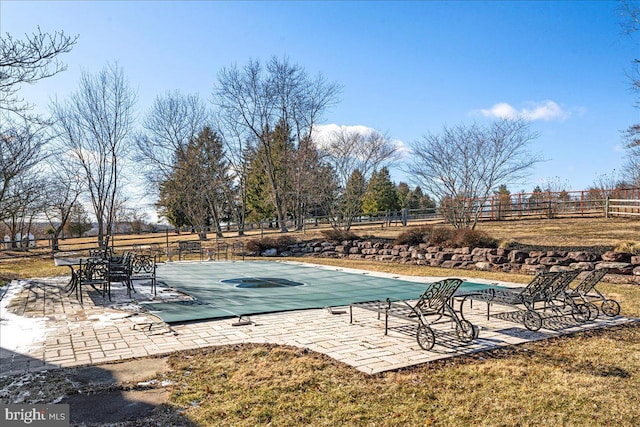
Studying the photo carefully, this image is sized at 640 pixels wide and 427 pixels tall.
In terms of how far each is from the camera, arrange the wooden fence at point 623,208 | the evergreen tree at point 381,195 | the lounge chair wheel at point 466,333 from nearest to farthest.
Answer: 1. the lounge chair wheel at point 466,333
2. the wooden fence at point 623,208
3. the evergreen tree at point 381,195

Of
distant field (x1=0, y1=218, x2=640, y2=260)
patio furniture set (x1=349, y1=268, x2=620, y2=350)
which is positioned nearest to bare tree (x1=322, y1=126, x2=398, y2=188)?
distant field (x1=0, y1=218, x2=640, y2=260)

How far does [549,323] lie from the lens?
5836mm

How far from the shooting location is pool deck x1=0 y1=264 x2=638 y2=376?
448cm

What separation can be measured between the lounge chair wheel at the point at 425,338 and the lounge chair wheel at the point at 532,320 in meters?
1.62

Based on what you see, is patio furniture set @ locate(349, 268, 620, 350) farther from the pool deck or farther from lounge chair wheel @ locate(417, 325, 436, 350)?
the pool deck

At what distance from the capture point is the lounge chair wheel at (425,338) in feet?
15.1

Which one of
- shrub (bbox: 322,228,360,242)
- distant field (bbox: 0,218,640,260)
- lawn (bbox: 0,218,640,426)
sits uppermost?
distant field (bbox: 0,218,640,260)

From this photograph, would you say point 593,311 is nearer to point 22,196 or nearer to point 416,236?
point 416,236

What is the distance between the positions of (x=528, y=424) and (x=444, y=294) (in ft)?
6.86

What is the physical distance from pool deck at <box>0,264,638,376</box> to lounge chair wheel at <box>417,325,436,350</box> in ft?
0.28

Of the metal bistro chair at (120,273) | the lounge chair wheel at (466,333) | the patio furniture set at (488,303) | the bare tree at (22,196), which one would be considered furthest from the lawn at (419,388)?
the bare tree at (22,196)

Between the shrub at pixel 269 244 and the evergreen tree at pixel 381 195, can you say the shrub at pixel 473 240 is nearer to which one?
the shrub at pixel 269 244

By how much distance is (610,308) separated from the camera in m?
6.52

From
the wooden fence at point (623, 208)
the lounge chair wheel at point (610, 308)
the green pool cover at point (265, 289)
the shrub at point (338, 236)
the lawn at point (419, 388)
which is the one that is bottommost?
Result: the green pool cover at point (265, 289)
